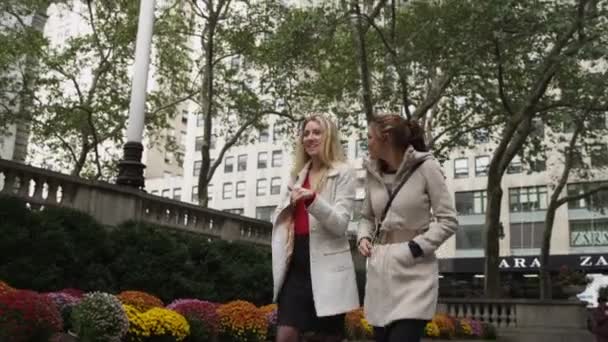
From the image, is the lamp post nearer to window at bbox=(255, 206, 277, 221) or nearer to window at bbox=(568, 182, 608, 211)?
window at bbox=(568, 182, 608, 211)

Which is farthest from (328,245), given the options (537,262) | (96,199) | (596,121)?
(537,262)

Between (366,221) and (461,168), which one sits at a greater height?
(461,168)

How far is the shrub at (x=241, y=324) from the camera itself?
932 centimetres

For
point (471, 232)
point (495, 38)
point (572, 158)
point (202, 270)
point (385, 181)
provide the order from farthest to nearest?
point (471, 232), point (572, 158), point (495, 38), point (202, 270), point (385, 181)

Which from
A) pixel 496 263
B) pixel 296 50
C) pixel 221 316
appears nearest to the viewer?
pixel 221 316

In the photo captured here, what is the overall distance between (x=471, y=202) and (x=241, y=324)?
1642 inches

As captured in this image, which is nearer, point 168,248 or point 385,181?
point 385,181

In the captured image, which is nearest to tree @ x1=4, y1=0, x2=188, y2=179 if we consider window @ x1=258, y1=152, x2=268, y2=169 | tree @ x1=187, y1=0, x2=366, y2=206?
tree @ x1=187, y1=0, x2=366, y2=206

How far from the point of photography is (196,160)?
66062 millimetres

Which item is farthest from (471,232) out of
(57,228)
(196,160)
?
(57,228)

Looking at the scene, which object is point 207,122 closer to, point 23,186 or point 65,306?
point 23,186

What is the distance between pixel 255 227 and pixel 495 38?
7902mm

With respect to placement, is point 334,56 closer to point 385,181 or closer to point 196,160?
point 385,181

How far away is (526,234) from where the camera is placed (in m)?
45.1
